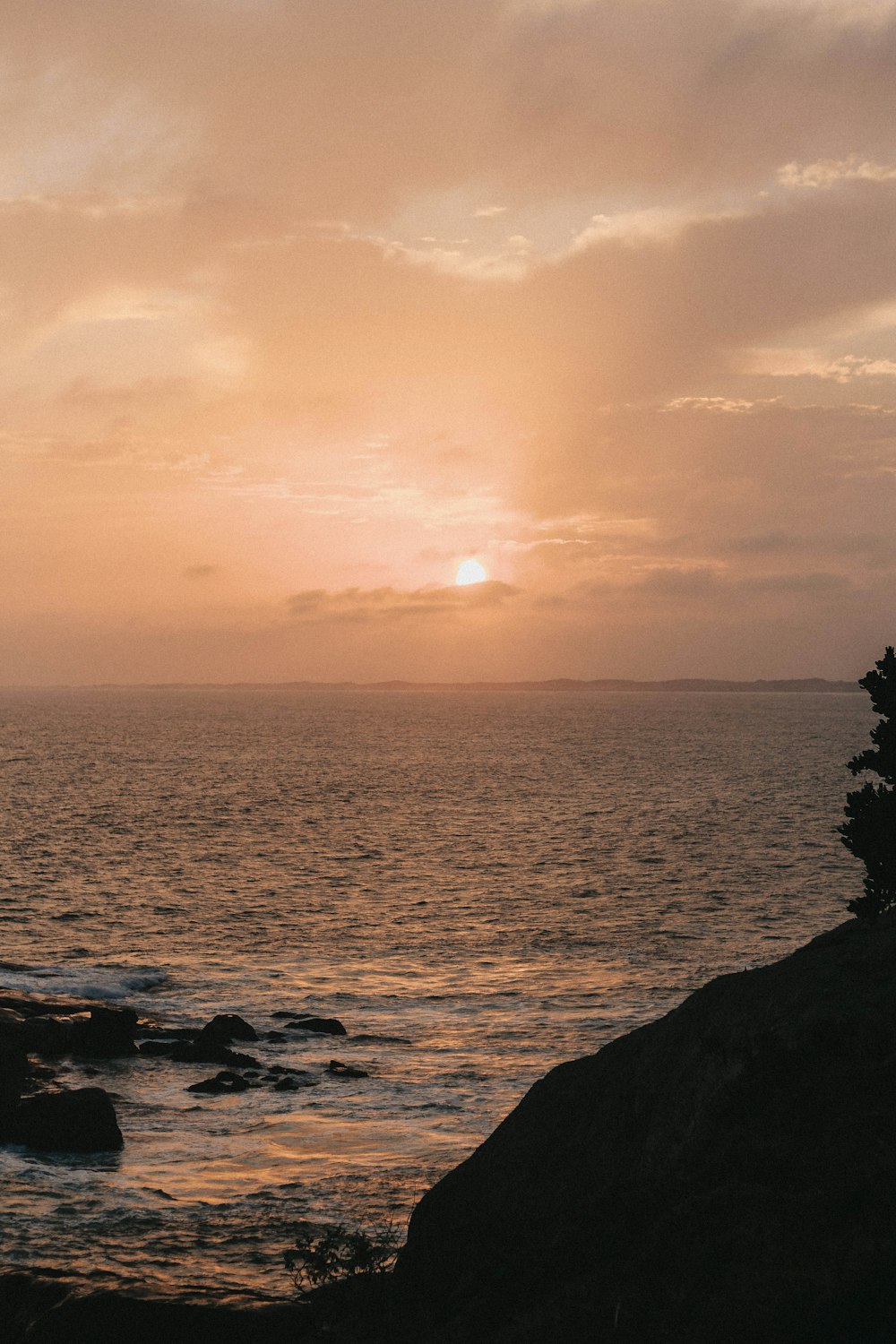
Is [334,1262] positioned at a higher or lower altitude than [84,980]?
higher

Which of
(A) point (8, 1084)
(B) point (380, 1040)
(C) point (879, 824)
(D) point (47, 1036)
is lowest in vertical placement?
(B) point (380, 1040)

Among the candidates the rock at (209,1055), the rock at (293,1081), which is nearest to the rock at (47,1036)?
the rock at (209,1055)

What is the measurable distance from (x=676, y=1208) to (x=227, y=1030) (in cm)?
2503

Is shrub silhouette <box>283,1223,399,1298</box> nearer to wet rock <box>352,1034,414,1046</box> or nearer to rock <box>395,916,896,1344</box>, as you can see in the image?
rock <box>395,916,896,1344</box>

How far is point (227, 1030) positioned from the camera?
121 ft

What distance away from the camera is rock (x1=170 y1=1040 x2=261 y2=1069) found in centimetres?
3441

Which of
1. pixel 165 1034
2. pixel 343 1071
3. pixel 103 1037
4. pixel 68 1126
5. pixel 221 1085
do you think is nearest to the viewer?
pixel 68 1126

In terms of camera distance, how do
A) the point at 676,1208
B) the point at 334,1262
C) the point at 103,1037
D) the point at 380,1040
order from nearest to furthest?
the point at 676,1208 → the point at 334,1262 → the point at 103,1037 → the point at 380,1040

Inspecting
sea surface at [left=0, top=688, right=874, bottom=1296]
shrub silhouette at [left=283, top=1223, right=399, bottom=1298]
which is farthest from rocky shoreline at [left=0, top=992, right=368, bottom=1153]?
shrub silhouette at [left=283, top=1223, right=399, bottom=1298]

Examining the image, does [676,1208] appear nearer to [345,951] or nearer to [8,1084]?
[8,1084]

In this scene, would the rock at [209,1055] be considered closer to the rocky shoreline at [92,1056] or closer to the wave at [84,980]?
the rocky shoreline at [92,1056]

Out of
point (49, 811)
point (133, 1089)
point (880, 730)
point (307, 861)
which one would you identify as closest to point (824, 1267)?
point (880, 730)

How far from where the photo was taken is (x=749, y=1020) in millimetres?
17234

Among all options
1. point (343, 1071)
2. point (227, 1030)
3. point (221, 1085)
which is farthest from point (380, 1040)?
point (221, 1085)
